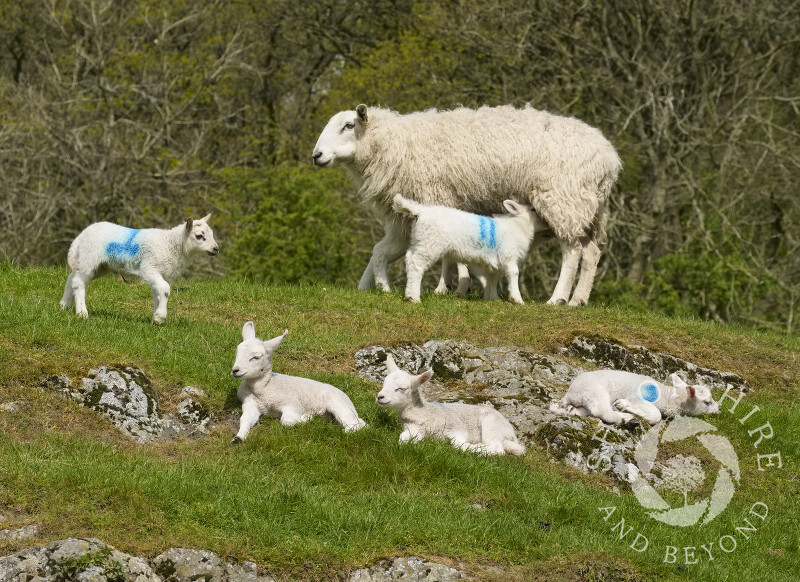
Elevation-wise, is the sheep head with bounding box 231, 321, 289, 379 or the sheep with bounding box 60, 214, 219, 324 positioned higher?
the sheep with bounding box 60, 214, 219, 324

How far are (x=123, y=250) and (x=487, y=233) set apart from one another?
4.21 meters

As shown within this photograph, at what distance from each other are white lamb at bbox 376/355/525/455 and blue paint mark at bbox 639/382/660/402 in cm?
122

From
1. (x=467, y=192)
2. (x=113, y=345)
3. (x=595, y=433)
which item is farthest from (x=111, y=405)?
(x=467, y=192)

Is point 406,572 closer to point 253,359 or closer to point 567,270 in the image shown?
point 253,359

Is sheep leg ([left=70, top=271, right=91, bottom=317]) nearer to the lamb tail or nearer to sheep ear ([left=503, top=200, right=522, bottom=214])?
the lamb tail

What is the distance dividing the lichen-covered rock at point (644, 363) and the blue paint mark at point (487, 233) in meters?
1.79

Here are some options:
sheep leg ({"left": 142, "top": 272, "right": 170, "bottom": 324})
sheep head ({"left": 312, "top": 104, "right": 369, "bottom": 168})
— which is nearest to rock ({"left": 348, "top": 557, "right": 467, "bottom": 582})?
sheep leg ({"left": 142, "top": 272, "right": 170, "bottom": 324})

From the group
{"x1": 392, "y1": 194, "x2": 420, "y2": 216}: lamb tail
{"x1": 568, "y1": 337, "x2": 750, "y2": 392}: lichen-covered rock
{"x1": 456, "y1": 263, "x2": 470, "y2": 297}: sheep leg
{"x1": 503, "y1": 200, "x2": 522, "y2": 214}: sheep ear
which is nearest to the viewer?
{"x1": 568, "y1": 337, "x2": 750, "y2": 392}: lichen-covered rock

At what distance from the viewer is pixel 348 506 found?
6.79 meters

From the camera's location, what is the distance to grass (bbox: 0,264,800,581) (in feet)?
20.7

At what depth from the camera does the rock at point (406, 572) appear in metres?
6.17

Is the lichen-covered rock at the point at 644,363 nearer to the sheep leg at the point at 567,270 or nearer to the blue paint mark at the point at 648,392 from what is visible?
the blue paint mark at the point at 648,392

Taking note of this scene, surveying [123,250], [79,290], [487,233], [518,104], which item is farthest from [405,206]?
[518,104]

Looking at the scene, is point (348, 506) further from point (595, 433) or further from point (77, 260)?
point (77, 260)
